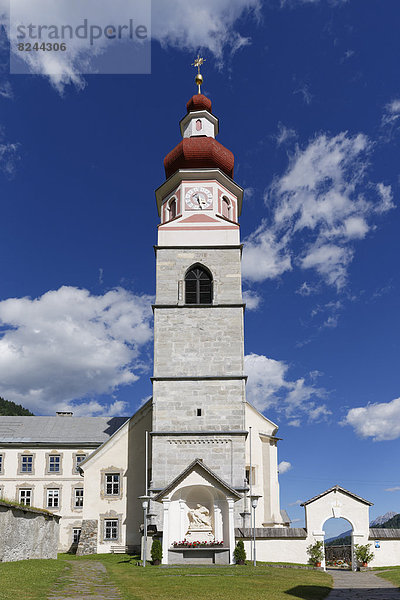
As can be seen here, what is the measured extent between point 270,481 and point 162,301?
13262 mm

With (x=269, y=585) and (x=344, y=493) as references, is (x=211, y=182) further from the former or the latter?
(x=269, y=585)

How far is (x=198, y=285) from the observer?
33.7 m

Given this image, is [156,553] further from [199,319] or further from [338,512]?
[199,319]

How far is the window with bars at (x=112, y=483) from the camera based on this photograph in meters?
33.4

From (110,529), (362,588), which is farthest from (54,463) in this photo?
(362,588)

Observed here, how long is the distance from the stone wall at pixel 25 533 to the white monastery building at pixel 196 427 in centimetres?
488

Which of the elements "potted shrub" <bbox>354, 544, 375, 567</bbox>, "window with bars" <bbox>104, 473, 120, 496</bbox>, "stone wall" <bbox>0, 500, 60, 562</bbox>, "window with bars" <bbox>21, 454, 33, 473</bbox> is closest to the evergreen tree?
"window with bars" <bbox>21, 454, 33, 473</bbox>

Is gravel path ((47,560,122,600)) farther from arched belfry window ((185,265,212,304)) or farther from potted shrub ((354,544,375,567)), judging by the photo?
arched belfry window ((185,265,212,304))

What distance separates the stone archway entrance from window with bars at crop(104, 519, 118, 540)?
42.3 feet

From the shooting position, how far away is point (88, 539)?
31.7 m

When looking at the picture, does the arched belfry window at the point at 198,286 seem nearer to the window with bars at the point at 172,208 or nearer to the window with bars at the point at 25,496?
the window with bars at the point at 172,208

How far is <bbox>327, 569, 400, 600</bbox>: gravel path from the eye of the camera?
1432 cm

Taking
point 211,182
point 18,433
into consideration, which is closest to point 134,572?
point 211,182

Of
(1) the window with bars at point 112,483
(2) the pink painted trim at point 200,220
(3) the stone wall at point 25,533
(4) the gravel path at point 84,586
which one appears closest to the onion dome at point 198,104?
(2) the pink painted trim at point 200,220
